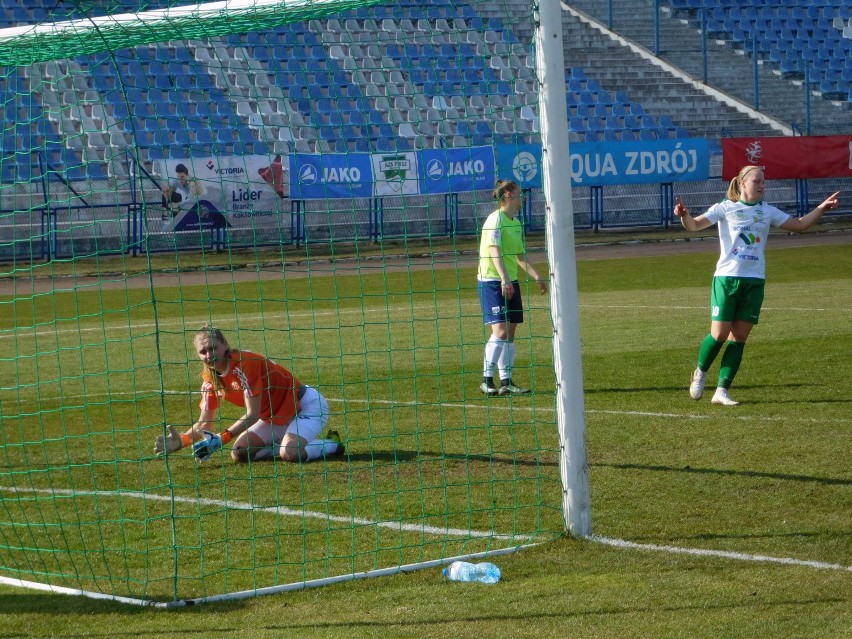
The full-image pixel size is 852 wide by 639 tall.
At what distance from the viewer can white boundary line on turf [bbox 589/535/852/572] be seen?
18.1ft

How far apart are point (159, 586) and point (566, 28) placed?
110 ft

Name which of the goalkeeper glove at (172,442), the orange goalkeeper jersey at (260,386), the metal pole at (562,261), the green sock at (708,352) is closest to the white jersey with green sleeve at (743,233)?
the green sock at (708,352)

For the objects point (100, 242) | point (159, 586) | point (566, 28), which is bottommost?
point (159, 586)

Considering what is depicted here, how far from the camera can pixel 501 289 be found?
10742 millimetres

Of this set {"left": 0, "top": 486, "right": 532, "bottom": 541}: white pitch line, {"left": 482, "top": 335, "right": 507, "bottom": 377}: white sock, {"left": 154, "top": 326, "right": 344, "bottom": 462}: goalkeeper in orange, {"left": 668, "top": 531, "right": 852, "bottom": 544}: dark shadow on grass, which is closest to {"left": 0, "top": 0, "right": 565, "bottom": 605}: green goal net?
{"left": 0, "top": 486, "right": 532, "bottom": 541}: white pitch line

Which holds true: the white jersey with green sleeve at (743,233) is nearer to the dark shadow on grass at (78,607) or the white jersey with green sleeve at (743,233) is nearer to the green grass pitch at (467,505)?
the green grass pitch at (467,505)

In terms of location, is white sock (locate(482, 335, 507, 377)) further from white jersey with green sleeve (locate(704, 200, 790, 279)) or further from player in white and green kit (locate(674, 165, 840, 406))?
white jersey with green sleeve (locate(704, 200, 790, 279))

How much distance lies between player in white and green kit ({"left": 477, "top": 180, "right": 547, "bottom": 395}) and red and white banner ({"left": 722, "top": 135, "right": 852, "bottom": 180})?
71.5 feet

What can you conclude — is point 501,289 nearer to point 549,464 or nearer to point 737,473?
point 549,464

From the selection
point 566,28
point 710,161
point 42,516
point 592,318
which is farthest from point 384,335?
point 566,28

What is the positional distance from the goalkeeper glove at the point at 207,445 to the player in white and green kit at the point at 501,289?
2.99 metres

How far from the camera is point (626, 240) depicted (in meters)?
29.8

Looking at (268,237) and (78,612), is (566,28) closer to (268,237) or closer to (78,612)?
(268,237)

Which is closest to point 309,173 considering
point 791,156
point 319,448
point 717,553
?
point 319,448
